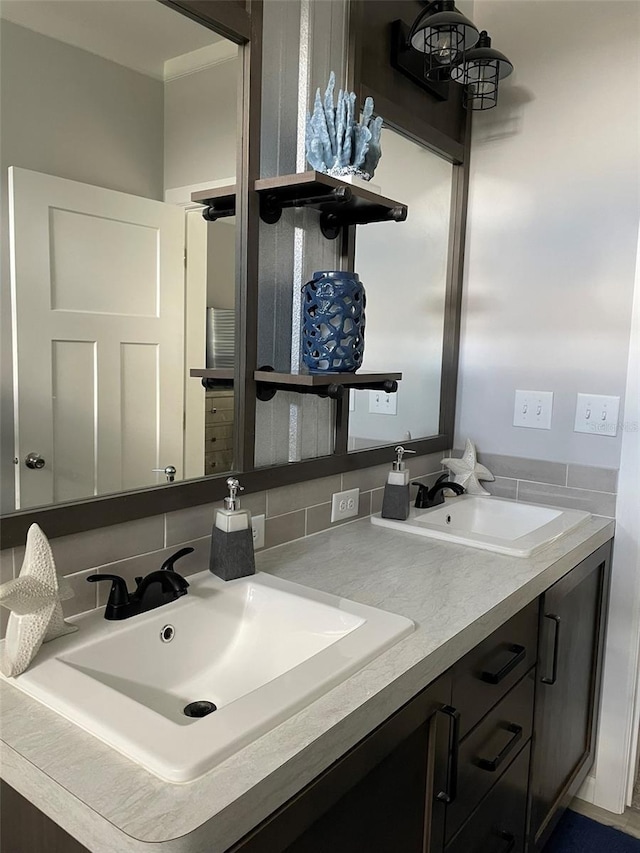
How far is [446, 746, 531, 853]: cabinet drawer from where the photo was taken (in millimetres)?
1354

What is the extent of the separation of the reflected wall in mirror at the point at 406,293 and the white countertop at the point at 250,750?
69 cm

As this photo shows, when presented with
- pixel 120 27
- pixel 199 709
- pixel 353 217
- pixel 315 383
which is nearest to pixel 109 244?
pixel 120 27

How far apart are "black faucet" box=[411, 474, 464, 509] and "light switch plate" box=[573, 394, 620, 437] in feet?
1.38

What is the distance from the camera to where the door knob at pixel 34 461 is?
1.15m

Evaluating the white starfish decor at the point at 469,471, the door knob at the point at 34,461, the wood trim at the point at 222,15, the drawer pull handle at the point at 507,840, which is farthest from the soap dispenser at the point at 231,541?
the white starfish decor at the point at 469,471

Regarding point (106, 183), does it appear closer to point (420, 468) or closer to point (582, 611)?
point (420, 468)

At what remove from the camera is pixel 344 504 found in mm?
1869

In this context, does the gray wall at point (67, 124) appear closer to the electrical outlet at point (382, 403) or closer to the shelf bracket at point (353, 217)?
the shelf bracket at point (353, 217)

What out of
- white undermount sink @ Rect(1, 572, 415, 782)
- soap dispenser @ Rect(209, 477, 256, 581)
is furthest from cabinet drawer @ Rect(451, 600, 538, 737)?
soap dispenser @ Rect(209, 477, 256, 581)

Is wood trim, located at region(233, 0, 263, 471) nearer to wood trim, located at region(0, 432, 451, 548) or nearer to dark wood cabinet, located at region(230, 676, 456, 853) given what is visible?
wood trim, located at region(0, 432, 451, 548)

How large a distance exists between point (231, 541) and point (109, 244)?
607 mm

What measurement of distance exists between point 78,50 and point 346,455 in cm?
111

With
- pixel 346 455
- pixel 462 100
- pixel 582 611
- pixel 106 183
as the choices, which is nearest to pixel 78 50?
pixel 106 183

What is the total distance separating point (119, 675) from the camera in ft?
3.57
